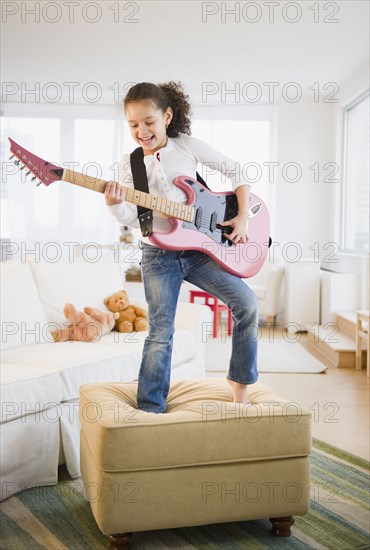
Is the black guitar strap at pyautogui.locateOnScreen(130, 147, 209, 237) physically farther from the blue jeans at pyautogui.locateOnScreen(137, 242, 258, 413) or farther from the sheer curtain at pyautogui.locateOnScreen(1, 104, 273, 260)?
the sheer curtain at pyautogui.locateOnScreen(1, 104, 273, 260)

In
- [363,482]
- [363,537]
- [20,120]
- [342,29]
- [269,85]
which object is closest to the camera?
[363,537]

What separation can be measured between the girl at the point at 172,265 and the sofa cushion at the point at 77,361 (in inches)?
19.1

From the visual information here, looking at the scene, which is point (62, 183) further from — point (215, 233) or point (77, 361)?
point (215, 233)

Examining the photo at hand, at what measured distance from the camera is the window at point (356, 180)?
21.1ft

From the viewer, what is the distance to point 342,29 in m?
5.18

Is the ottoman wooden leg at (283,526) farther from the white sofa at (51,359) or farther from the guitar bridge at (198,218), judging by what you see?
the guitar bridge at (198,218)

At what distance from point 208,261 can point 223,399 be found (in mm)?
476

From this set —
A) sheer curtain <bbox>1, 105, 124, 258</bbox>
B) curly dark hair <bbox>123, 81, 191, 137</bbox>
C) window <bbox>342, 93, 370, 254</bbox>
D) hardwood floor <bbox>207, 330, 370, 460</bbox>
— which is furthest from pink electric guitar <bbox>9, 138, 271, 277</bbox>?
sheer curtain <bbox>1, 105, 124, 258</bbox>

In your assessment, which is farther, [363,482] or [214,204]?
[363,482]

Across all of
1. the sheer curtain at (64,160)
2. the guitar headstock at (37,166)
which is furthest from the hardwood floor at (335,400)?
the sheer curtain at (64,160)

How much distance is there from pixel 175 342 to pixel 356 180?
4.22 m

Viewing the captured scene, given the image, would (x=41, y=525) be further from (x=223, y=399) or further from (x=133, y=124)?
(x=133, y=124)

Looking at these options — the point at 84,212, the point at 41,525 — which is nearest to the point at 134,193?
the point at 41,525

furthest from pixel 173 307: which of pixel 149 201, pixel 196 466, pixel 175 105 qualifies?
pixel 175 105
